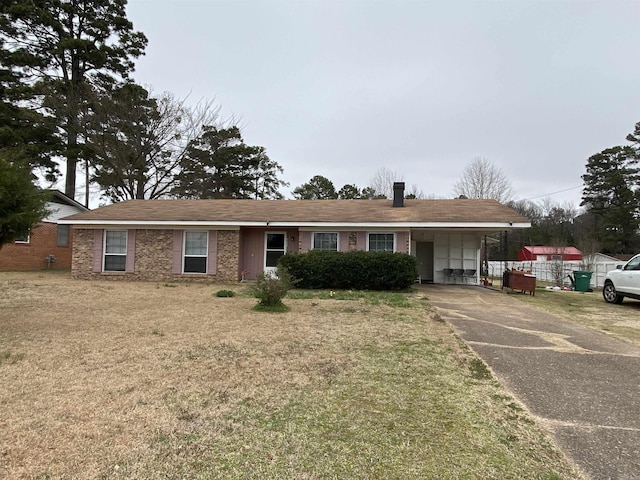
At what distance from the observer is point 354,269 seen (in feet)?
42.7

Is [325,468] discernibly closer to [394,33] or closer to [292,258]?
[292,258]

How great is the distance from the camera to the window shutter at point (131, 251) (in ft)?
49.8

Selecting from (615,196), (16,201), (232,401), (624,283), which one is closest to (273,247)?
(16,201)

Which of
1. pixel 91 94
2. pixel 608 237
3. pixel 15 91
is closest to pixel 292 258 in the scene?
pixel 91 94

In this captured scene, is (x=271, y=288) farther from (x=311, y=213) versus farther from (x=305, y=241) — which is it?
(x=311, y=213)

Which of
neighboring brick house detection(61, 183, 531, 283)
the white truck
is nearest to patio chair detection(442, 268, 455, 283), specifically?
neighboring brick house detection(61, 183, 531, 283)

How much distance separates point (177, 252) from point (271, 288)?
806cm

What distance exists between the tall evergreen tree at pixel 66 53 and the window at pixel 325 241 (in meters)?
17.5

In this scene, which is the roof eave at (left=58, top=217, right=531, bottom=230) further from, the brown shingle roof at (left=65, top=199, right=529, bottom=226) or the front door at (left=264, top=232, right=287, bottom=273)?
the front door at (left=264, top=232, right=287, bottom=273)

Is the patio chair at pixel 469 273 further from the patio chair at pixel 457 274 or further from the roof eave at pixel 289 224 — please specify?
the roof eave at pixel 289 224

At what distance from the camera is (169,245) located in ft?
49.7

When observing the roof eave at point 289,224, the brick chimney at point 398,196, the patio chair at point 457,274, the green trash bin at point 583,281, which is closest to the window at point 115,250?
the roof eave at point 289,224

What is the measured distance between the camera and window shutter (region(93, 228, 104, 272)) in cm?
1530

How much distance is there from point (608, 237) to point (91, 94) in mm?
41915
